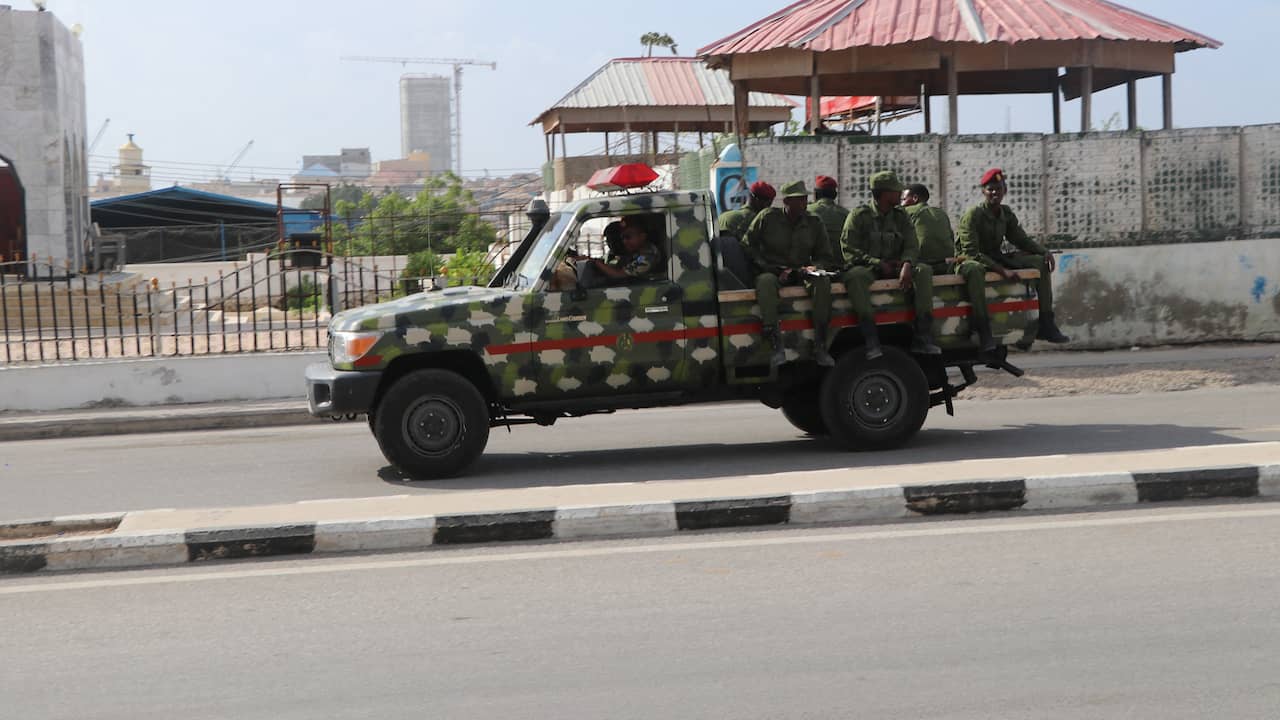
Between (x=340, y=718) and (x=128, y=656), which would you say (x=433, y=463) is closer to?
(x=128, y=656)

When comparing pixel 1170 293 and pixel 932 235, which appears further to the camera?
pixel 1170 293

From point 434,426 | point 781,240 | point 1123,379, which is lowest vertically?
point 1123,379

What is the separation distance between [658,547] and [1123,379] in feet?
28.0

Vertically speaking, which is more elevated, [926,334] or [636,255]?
[636,255]

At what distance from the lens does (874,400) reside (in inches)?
373

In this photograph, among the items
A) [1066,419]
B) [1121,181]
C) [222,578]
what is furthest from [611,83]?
[222,578]

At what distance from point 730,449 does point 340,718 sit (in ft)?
19.8

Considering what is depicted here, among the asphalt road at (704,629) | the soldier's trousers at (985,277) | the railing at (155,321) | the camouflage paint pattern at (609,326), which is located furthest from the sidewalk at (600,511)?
the railing at (155,321)

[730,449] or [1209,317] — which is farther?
[1209,317]

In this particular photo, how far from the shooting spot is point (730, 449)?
1009cm

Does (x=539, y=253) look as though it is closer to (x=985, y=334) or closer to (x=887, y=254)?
(x=887, y=254)

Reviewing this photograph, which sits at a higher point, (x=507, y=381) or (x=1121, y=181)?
(x=1121, y=181)

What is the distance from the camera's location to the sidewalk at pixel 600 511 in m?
6.71

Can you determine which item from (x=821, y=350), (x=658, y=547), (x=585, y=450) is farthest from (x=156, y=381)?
(x=658, y=547)
